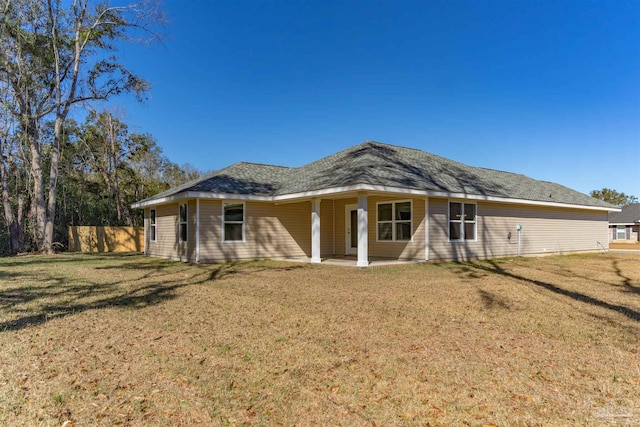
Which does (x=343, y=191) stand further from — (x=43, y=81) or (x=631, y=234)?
(x=631, y=234)

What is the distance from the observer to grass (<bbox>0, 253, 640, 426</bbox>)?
293 centimetres

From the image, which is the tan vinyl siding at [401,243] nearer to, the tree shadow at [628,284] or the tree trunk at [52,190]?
the tree shadow at [628,284]

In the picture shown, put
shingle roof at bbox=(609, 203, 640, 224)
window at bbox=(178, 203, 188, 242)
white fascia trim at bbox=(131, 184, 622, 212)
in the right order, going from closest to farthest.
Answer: white fascia trim at bbox=(131, 184, 622, 212)
window at bbox=(178, 203, 188, 242)
shingle roof at bbox=(609, 203, 640, 224)

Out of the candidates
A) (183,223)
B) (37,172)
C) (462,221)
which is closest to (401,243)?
(462,221)

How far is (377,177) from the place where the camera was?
11930 millimetres

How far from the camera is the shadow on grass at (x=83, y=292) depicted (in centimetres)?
606

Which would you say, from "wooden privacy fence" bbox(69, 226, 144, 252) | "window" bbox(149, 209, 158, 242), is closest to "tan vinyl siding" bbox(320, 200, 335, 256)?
"window" bbox(149, 209, 158, 242)

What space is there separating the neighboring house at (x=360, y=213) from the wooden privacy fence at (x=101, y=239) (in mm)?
5737

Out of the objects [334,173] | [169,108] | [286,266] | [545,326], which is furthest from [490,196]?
[169,108]

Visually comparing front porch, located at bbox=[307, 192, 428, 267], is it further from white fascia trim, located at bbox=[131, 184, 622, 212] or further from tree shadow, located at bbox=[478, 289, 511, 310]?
tree shadow, located at bbox=[478, 289, 511, 310]

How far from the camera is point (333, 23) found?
1742 cm

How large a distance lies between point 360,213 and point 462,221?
4.93 metres

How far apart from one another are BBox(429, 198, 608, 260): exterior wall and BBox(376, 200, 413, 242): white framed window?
841 millimetres

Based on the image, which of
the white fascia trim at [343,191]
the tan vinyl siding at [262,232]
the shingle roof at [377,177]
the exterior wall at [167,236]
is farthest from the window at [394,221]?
the exterior wall at [167,236]
